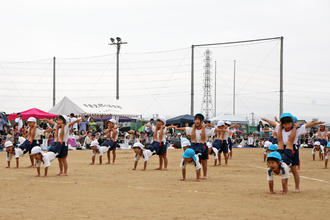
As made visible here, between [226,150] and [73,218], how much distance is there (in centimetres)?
1332

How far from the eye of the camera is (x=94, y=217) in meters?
6.92

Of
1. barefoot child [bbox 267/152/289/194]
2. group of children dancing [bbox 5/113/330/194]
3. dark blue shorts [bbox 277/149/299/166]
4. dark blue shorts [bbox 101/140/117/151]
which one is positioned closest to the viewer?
barefoot child [bbox 267/152/289/194]

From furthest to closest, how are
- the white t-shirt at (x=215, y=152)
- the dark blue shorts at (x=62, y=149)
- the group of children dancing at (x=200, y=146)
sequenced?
the white t-shirt at (x=215, y=152) < the dark blue shorts at (x=62, y=149) < the group of children dancing at (x=200, y=146)

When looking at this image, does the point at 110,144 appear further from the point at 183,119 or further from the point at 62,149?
the point at 183,119

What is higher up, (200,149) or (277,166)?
(200,149)

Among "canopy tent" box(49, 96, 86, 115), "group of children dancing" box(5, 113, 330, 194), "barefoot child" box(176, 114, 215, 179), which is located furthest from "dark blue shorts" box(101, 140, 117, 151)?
"canopy tent" box(49, 96, 86, 115)

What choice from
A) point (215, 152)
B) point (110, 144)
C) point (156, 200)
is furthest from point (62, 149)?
point (215, 152)

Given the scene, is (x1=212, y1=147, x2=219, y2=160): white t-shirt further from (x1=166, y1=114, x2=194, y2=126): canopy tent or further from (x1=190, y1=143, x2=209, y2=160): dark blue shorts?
(x1=166, y1=114, x2=194, y2=126): canopy tent

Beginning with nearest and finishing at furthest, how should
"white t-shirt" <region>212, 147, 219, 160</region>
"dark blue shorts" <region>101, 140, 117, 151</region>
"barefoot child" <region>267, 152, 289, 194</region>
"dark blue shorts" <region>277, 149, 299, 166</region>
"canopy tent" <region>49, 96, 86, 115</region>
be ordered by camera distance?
"barefoot child" <region>267, 152, 289, 194</region>, "dark blue shorts" <region>277, 149, 299, 166</region>, "white t-shirt" <region>212, 147, 219, 160</region>, "dark blue shorts" <region>101, 140, 117, 151</region>, "canopy tent" <region>49, 96, 86, 115</region>

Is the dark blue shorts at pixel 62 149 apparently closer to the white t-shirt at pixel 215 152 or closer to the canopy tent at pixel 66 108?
the white t-shirt at pixel 215 152

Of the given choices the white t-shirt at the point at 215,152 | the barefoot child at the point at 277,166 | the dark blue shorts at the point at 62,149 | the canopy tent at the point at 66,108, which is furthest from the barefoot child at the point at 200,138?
the canopy tent at the point at 66,108

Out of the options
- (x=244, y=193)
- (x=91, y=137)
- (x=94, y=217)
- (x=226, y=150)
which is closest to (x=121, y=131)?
(x=91, y=137)

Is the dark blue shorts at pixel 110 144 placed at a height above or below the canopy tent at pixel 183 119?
below

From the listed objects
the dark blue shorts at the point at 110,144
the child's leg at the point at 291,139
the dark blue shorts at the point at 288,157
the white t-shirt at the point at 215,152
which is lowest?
the white t-shirt at the point at 215,152
